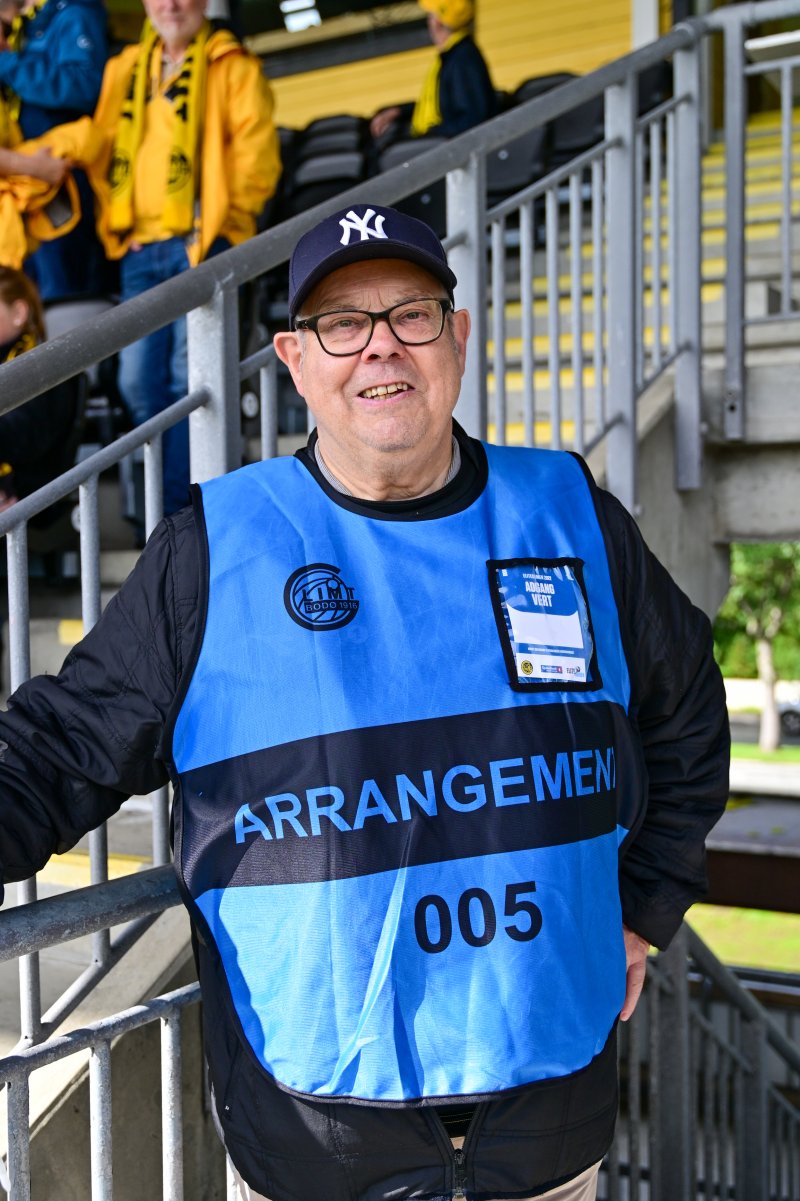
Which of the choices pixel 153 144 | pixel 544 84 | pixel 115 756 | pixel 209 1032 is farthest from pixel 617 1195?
pixel 544 84

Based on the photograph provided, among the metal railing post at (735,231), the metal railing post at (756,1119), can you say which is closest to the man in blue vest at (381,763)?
the metal railing post at (735,231)

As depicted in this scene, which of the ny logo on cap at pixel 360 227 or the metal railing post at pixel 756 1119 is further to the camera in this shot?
the metal railing post at pixel 756 1119

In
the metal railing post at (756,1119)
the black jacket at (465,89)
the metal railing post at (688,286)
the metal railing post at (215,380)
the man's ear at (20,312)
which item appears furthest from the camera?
the black jacket at (465,89)

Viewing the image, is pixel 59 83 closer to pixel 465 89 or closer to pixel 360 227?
pixel 465 89

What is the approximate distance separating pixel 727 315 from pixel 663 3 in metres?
4.76

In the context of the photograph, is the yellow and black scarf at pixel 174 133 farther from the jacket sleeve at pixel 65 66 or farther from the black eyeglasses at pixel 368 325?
the black eyeglasses at pixel 368 325

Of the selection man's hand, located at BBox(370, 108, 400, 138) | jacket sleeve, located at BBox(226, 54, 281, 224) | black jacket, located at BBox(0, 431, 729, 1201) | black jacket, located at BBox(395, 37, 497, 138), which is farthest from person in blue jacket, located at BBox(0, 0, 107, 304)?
black jacket, located at BBox(0, 431, 729, 1201)

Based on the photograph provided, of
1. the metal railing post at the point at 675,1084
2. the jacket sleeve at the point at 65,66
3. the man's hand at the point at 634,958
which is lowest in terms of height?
the metal railing post at the point at 675,1084

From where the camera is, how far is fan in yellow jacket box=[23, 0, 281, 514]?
12.1ft

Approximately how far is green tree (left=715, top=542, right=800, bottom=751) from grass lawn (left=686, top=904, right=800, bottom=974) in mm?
4493

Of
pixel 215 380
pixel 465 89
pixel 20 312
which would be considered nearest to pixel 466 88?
pixel 465 89

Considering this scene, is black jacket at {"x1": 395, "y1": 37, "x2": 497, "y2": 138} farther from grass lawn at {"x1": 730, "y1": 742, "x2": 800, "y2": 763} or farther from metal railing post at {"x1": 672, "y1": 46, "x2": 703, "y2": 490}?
grass lawn at {"x1": 730, "y1": 742, "x2": 800, "y2": 763}

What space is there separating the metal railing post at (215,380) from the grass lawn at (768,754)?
Result: 20667 millimetres

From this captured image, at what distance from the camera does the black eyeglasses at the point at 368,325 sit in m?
1.56
